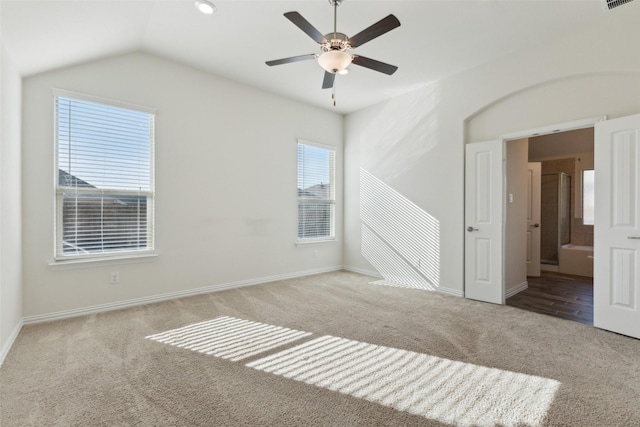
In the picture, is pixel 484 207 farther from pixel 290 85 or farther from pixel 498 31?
pixel 290 85

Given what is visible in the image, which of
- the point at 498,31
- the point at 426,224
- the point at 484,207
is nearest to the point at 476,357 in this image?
the point at 484,207

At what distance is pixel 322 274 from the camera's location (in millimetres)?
5551

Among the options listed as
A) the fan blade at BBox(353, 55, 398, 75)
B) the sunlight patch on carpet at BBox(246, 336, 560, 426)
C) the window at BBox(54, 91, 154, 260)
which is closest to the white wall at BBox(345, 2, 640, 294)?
the fan blade at BBox(353, 55, 398, 75)

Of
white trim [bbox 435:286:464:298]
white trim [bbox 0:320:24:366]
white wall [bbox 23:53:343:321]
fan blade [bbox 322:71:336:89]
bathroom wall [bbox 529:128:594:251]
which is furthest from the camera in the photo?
bathroom wall [bbox 529:128:594:251]

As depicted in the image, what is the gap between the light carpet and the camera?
1.75 metres

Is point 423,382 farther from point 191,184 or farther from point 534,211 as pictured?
point 534,211

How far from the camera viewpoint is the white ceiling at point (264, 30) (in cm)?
256

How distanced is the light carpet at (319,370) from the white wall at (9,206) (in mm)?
254

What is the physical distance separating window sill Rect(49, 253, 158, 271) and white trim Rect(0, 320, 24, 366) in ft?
1.90

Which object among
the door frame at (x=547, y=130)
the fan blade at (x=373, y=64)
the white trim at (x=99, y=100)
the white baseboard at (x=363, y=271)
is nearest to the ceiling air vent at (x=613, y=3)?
the door frame at (x=547, y=130)

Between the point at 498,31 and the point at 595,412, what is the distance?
11.2 ft

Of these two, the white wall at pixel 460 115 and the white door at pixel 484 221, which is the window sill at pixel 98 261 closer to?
the white wall at pixel 460 115

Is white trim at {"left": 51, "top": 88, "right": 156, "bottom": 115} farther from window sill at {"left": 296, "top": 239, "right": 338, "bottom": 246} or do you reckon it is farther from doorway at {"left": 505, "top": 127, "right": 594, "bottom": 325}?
doorway at {"left": 505, "top": 127, "right": 594, "bottom": 325}

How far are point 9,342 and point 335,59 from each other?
3588mm
